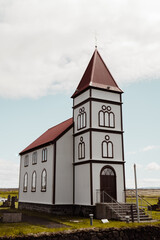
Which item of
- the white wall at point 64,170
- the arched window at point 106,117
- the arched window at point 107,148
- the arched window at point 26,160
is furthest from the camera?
the arched window at point 26,160

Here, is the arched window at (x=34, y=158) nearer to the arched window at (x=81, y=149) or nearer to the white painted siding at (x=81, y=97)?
the arched window at (x=81, y=149)

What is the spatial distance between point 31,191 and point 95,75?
16248 mm

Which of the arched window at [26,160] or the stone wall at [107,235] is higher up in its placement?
the arched window at [26,160]

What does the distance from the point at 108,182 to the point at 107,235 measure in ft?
45.3

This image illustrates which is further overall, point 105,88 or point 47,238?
point 105,88

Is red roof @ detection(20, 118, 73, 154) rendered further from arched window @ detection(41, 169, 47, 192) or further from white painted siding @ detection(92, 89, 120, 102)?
white painted siding @ detection(92, 89, 120, 102)

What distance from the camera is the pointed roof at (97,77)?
27719mm

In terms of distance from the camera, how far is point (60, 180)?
27094mm

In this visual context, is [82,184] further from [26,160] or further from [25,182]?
[26,160]

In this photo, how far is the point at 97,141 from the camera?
25812 mm

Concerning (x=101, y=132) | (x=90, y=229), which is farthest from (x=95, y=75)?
(x=90, y=229)

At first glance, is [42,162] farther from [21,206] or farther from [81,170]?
[21,206]

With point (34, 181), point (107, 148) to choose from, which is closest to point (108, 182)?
point (107, 148)

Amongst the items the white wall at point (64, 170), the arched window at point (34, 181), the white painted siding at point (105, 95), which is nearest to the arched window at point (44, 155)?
the white wall at point (64, 170)
